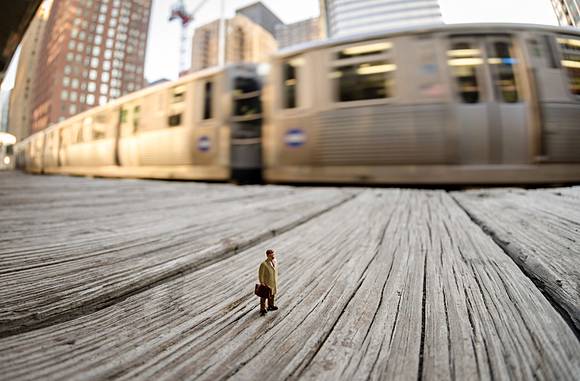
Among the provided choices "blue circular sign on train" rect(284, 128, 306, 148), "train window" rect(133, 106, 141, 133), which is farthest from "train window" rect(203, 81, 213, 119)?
"train window" rect(133, 106, 141, 133)

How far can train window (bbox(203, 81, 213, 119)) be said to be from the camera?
5828mm

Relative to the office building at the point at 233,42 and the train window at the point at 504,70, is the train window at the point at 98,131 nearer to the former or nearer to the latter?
the train window at the point at 504,70

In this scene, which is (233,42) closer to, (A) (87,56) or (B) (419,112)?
(A) (87,56)

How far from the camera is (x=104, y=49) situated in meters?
60.4

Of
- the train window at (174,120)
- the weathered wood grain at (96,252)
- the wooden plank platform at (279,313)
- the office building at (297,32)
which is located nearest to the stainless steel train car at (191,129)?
the train window at (174,120)

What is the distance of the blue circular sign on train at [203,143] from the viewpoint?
5.69 m

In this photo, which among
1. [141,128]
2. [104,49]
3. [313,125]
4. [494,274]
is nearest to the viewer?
[494,274]

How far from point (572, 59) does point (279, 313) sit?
6.00 m

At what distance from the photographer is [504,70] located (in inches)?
157

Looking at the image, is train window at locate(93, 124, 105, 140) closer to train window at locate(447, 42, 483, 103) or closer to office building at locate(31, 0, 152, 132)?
train window at locate(447, 42, 483, 103)

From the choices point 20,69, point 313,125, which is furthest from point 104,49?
point 313,125

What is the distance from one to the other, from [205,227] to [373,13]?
36.1ft

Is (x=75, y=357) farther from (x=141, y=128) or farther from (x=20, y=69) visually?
(x=20, y=69)

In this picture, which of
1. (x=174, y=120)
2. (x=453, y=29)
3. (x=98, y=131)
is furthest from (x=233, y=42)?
(x=453, y=29)
